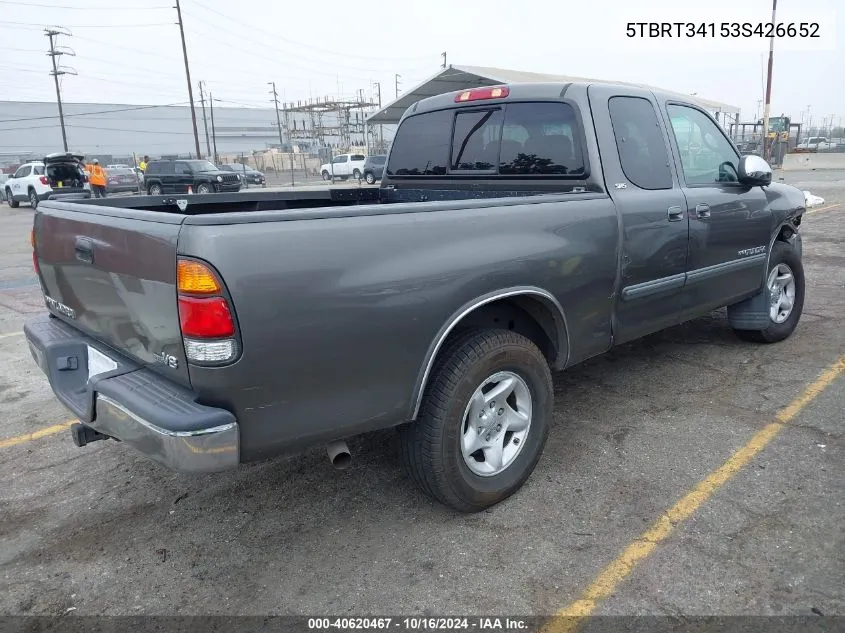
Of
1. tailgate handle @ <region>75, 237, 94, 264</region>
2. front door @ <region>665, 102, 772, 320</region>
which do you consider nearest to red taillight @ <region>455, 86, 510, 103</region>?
front door @ <region>665, 102, 772, 320</region>

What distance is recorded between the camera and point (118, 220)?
95.2 inches

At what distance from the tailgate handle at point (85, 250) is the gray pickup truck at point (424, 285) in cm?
A: 2

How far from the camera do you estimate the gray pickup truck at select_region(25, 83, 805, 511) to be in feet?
6.95

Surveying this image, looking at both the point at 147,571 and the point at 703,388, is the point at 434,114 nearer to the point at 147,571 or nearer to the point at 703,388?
the point at 703,388

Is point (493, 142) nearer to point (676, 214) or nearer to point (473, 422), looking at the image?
point (676, 214)

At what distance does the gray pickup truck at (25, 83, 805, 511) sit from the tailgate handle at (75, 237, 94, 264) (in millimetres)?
17

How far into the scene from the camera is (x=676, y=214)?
3.69m

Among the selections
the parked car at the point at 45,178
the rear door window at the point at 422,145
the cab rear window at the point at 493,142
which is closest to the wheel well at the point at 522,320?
the cab rear window at the point at 493,142

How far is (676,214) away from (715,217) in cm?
52

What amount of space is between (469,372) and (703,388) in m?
2.43

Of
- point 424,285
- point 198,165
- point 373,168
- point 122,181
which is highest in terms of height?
point 198,165

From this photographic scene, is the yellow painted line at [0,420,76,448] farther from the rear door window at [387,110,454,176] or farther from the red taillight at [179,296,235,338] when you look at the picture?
the rear door window at [387,110,454,176]

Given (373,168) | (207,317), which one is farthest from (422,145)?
(373,168)

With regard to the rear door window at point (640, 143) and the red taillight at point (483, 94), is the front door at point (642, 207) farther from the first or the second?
the red taillight at point (483, 94)
